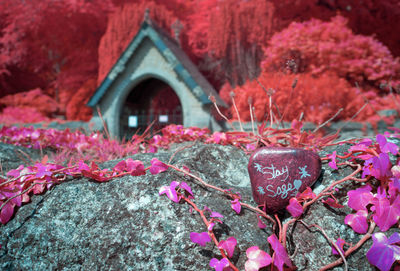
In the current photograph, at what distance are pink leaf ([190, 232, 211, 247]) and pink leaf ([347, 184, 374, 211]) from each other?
456 mm

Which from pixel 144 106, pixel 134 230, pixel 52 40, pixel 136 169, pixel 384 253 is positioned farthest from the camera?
pixel 52 40

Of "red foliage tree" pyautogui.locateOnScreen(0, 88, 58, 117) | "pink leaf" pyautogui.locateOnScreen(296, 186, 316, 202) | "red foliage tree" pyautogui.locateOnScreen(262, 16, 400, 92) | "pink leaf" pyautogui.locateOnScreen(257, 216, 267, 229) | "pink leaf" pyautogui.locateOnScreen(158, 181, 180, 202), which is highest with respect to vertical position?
"red foliage tree" pyautogui.locateOnScreen(262, 16, 400, 92)

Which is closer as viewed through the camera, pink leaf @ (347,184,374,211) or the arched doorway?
pink leaf @ (347,184,374,211)

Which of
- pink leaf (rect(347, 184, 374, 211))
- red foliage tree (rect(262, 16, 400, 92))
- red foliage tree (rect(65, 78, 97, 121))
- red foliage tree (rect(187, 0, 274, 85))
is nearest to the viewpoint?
pink leaf (rect(347, 184, 374, 211))

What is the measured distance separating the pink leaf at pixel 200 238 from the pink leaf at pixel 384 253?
430mm

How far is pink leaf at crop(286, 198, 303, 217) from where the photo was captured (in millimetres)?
776

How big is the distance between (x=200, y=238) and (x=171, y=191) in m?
0.18

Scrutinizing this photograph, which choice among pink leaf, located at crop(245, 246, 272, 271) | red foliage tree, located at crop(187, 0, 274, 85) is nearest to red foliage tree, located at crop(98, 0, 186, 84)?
red foliage tree, located at crop(187, 0, 274, 85)

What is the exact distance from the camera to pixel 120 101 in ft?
21.3

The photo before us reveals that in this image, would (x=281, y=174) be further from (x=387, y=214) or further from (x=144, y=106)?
(x=144, y=106)

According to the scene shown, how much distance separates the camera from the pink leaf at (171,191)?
0.78 metres

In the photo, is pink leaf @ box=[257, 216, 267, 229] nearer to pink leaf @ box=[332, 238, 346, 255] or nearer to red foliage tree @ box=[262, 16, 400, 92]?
pink leaf @ box=[332, 238, 346, 255]

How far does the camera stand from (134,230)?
741mm

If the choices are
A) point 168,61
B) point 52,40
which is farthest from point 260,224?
point 52,40
